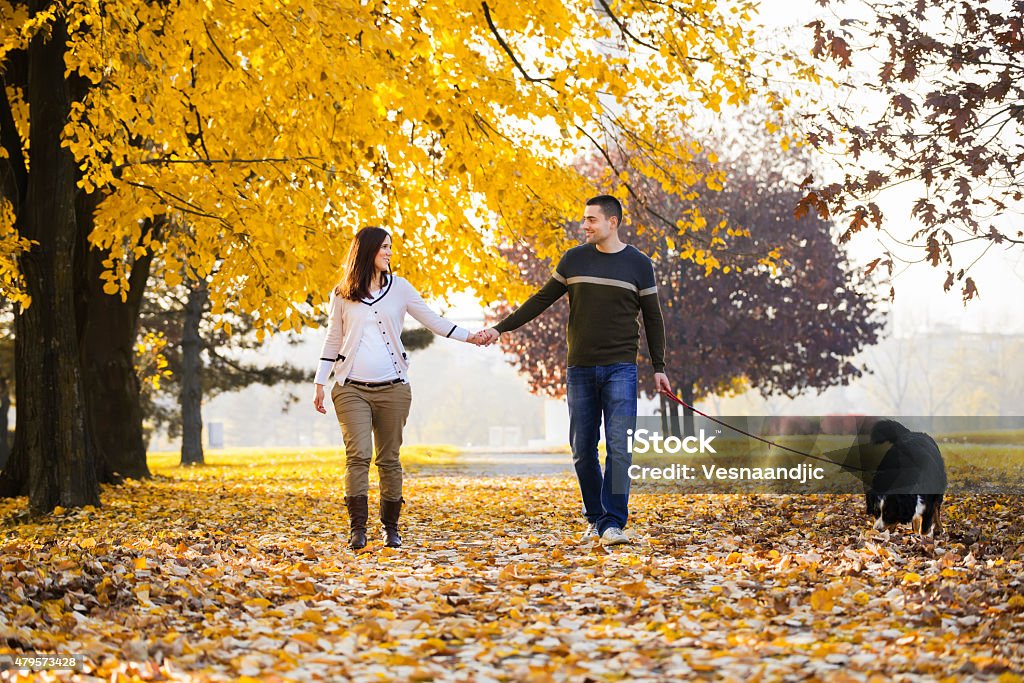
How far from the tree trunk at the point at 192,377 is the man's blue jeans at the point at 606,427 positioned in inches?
698

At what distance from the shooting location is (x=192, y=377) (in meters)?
23.8

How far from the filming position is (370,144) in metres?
10.4

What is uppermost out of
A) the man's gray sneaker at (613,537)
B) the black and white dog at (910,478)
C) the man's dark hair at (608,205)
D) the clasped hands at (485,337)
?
the man's dark hair at (608,205)

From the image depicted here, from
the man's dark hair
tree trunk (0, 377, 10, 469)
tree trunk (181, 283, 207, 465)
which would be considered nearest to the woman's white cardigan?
the man's dark hair

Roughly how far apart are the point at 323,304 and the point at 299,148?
1623 mm

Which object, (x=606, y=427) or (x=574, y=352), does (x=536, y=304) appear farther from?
(x=606, y=427)

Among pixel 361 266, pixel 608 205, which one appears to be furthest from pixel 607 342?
pixel 361 266

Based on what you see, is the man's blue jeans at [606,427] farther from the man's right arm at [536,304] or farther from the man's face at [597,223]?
the man's face at [597,223]

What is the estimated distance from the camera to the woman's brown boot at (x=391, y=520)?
721 cm

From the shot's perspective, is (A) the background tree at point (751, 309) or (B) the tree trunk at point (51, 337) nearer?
(B) the tree trunk at point (51, 337)

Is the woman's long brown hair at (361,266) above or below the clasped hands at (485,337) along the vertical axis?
above

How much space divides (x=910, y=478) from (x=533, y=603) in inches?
124

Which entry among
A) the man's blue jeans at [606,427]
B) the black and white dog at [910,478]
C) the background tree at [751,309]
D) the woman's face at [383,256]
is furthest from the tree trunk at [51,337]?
the background tree at [751,309]

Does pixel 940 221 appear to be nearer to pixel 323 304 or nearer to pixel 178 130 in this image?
pixel 323 304
